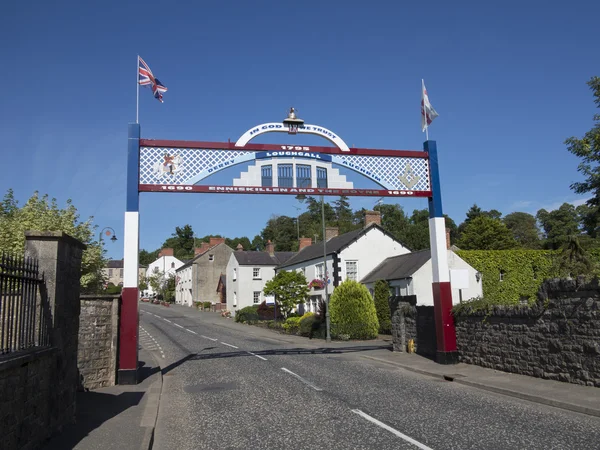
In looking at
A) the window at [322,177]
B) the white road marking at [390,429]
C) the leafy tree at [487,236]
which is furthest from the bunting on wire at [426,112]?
the leafy tree at [487,236]

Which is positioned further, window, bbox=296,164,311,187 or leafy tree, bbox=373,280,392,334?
leafy tree, bbox=373,280,392,334

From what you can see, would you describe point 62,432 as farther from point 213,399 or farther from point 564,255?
point 564,255

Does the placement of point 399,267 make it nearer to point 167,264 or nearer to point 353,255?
point 353,255

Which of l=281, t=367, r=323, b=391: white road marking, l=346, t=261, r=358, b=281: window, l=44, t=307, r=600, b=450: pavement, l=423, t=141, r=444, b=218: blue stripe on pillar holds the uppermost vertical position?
l=423, t=141, r=444, b=218: blue stripe on pillar

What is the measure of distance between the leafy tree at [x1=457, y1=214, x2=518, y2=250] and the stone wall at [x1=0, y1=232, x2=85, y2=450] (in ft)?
194

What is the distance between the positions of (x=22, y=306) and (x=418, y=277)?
2852 cm

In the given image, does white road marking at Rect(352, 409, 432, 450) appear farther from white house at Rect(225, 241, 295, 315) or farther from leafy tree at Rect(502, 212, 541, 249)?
leafy tree at Rect(502, 212, 541, 249)

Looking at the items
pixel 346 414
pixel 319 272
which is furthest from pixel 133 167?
pixel 319 272

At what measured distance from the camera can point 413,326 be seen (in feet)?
62.3

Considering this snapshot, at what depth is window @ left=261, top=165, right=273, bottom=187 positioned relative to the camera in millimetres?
15773

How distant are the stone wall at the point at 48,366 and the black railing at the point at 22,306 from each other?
0.10 m

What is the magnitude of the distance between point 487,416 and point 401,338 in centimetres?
1084

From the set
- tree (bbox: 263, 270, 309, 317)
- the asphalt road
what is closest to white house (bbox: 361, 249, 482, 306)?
tree (bbox: 263, 270, 309, 317)

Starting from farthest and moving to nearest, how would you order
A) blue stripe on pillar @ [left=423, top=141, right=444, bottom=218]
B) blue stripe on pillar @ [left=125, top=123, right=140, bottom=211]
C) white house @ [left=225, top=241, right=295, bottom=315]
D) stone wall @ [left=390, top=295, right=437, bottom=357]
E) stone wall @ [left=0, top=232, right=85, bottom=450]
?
white house @ [left=225, top=241, right=295, bottom=315] → stone wall @ [left=390, top=295, right=437, bottom=357] → blue stripe on pillar @ [left=423, top=141, right=444, bottom=218] → blue stripe on pillar @ [left=125, top=123, right=140, bottom=211] → stone wall @ [left=0, top=232, right=85, bottom=450]
